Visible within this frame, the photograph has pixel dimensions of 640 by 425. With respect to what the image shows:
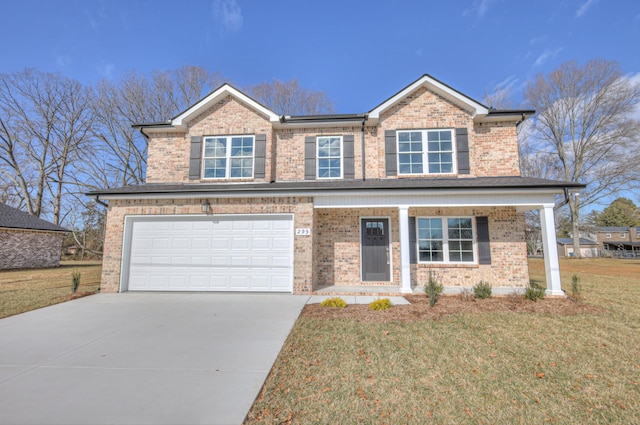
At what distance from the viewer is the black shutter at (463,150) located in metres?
9.69

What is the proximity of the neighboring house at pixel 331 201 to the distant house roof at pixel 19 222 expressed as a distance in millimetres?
14215

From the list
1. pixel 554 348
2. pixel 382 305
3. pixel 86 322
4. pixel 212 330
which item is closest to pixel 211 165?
pixel 86 322

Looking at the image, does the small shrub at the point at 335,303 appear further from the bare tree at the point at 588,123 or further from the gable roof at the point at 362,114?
the bare tree at the point at 588,123

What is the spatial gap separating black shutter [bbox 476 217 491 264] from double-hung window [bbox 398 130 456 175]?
6.81 ft

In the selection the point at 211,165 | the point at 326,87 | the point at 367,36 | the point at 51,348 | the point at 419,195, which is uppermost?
the point at 326,87

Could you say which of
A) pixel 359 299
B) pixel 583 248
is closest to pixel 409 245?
pixel 359 299

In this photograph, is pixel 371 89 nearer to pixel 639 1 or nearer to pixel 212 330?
pixel 639 1

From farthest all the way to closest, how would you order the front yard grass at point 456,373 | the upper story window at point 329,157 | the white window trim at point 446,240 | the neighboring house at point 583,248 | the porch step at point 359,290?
the neighboring house at point 583,248
the upper story window at point 329,157
the white window trim at point 446,240
the porch step at point 359,290
the front yard grass at point 456,373

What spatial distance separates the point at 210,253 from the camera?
8.72 metres

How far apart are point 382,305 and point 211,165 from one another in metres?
8.03

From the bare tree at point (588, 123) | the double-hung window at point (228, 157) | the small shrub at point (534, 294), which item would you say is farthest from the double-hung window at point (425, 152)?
the bare tree at point (588, 123)

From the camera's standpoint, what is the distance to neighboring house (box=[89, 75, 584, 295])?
8.41m

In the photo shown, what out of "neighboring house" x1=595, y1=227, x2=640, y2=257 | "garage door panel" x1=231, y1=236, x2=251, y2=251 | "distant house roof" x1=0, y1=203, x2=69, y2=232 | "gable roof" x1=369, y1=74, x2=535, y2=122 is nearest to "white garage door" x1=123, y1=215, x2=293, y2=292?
"garage door panel" x1=231, y1=236, x2=251, y2=251

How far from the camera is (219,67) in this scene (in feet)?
75.5
